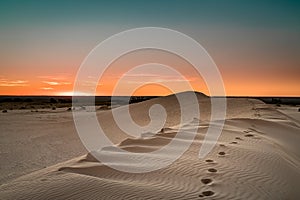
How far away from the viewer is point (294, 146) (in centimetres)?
1242

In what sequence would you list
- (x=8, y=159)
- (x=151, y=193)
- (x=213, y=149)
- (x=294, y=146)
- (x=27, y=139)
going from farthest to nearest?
(x=27, y=139)
(x=294, y=146)
(x=8, y=159)
(x=213, y=149)
(x=151, y=193)

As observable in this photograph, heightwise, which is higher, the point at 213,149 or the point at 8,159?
the point at 213,149

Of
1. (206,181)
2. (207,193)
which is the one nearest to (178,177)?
(206,181)

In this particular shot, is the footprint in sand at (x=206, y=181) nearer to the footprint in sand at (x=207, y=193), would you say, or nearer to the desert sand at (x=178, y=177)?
the desert sand at (x=178, y=177)

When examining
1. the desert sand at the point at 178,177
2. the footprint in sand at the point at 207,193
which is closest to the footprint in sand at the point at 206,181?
the desert sand at the point at 178,177

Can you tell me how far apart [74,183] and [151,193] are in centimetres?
145

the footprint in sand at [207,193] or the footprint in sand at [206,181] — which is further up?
the footprint in sand at [206,181]

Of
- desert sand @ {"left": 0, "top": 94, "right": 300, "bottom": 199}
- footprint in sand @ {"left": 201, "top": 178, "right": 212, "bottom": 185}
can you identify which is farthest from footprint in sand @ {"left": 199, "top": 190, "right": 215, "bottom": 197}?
footprint in sand @ {"left": 201, "top": 178, "right": 212, "bottom": 185}

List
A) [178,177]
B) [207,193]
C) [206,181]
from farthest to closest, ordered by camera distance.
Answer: [178,177], [206,181], [207,193]

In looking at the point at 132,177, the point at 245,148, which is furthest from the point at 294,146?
the point at 132,177

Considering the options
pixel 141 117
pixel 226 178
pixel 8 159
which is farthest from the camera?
pixel 141 117

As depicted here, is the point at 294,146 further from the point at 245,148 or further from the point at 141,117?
the point at 141,117

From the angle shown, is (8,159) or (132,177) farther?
(8,159)

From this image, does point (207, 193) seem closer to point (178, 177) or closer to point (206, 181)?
Answer: point (206, 181)
